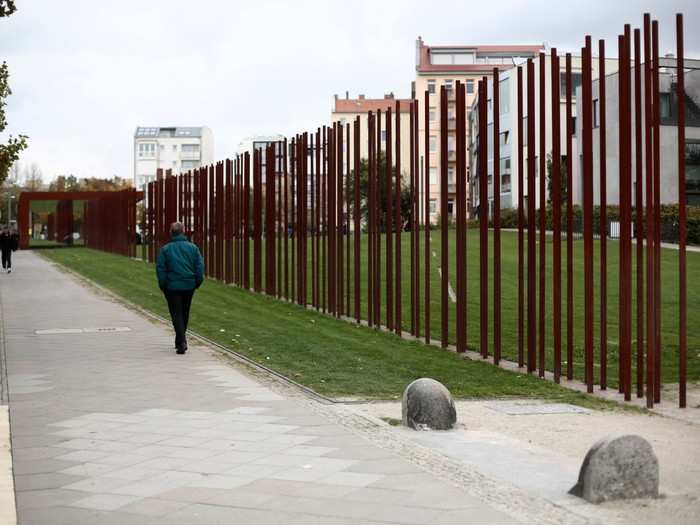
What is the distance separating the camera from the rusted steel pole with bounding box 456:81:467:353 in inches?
584

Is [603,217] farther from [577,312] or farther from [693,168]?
[693,168]

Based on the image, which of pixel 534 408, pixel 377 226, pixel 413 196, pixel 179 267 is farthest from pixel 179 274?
pixel 534 408

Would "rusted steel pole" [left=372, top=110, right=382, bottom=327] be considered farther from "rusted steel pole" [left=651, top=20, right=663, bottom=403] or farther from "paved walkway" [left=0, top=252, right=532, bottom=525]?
"rusted steel pole" [left=651, top=20, right=663, bottom=403]

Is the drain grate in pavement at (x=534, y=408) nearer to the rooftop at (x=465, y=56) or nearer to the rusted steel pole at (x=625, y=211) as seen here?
the rusted steel pole at (x=625, y=211)

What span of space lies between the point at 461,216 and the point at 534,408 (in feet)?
18.2

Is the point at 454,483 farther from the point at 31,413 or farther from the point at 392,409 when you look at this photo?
the point at 31,413

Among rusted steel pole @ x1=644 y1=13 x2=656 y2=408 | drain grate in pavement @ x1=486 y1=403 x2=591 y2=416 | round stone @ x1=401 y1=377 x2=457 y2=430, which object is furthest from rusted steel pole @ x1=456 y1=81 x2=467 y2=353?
round stone @ x1=401 y1=377 x2=457 y2=430

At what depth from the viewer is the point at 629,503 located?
244 inches

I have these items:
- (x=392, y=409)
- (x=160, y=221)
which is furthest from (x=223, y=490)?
(x=160, y=221)

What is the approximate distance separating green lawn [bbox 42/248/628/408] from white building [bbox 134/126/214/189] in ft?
496

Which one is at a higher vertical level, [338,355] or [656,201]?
[656,201]

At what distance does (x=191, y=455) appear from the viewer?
7586mm

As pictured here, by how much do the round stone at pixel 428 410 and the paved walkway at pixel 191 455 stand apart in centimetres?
61

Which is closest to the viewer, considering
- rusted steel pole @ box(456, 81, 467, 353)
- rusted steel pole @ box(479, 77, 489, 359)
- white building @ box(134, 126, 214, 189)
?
rusted steel pole @ box(479, 77, 489, 359)
